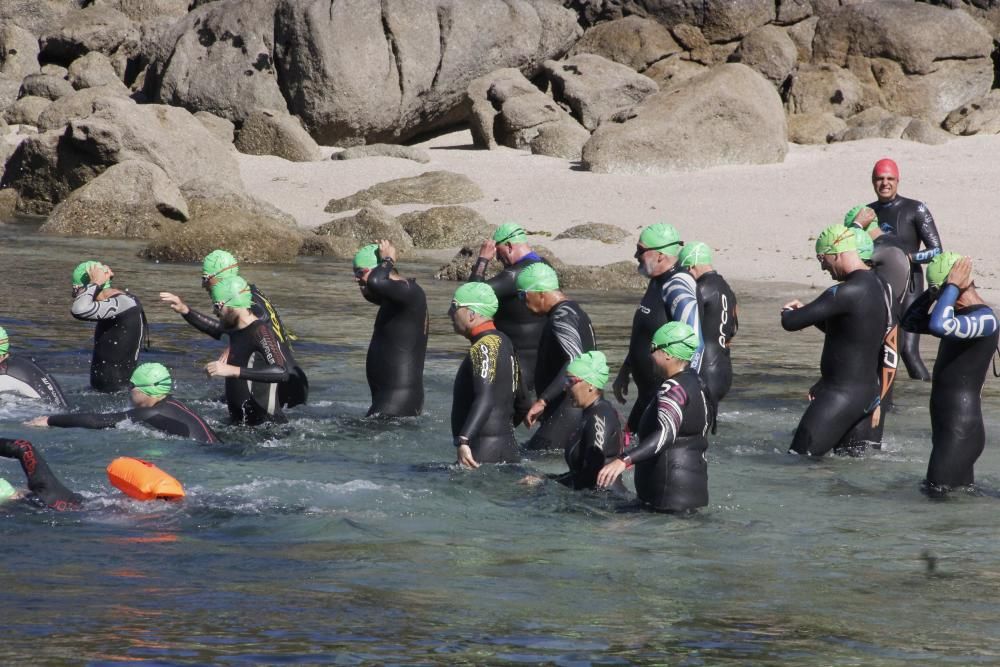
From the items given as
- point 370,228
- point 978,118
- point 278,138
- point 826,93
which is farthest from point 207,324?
point 826,93

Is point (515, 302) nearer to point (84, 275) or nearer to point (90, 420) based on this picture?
point (90, 420)

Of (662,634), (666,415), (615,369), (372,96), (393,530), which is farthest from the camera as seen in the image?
(372,96)

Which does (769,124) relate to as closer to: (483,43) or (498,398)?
(483,43)

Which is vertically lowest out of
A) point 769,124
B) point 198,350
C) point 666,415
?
point 198,350

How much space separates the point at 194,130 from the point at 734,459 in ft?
71.4

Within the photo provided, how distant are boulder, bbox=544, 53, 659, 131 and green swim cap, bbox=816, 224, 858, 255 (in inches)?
874

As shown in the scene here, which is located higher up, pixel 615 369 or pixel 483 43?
pixel 483 43

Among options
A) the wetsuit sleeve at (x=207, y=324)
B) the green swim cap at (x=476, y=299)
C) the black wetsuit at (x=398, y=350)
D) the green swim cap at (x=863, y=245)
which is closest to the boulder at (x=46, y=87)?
the wetsuit sleeve at (x=207, y=324)

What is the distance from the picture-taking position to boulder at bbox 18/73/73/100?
38500 millimetres

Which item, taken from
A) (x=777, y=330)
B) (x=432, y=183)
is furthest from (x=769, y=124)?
(x=777, y=330)

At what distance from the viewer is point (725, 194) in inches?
964

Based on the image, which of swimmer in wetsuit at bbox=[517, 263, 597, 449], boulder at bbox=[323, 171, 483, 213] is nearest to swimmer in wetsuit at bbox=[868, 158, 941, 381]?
swimmer in wetsuit at bbox=[517, 263, 597, 449]

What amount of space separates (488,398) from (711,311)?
7.32ft

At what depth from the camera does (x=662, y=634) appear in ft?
20.1
